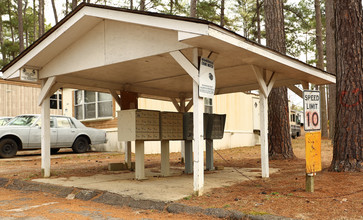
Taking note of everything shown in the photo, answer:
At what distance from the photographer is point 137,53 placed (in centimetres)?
725

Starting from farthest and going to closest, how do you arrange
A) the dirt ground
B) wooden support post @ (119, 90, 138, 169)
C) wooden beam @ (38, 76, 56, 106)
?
wooden support post @ (119, 90, 138, 169) < wooden beam @ (38, 76, 56, 106) < the dirt ground

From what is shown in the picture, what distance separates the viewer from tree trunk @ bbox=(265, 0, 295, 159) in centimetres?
1271

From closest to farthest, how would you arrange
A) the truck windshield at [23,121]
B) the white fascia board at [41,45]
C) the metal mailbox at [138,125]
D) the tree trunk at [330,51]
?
the white fascia board at [41,45] → the metal mailbox at [138,125] → the truck windshield at [23,121] → the tree trunk at [330,51]

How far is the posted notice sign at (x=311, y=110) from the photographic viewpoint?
633 centimetres

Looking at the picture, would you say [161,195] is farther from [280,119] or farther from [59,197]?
[280,119]

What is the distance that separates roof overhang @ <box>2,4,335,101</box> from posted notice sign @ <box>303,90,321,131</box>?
127 centimetres

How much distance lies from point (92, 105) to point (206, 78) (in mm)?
13320

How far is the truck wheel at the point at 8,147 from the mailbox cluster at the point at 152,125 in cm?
845

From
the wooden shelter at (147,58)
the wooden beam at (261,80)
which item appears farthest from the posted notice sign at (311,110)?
the wooden beam at (261,80)

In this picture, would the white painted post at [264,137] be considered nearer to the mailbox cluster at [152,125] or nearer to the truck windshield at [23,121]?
the mailbox cluster at [152,125]

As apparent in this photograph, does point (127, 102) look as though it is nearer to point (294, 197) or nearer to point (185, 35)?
point (185, 35)

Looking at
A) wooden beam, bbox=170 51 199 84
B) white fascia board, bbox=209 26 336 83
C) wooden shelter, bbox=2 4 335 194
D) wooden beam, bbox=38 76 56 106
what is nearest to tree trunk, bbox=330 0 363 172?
white fascia board, bbox=209 26 336 83

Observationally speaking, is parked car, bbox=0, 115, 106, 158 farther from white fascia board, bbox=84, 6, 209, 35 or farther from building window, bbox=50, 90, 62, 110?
white fascia board, bbox=84, 6, 209, 35

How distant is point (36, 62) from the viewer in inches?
359
